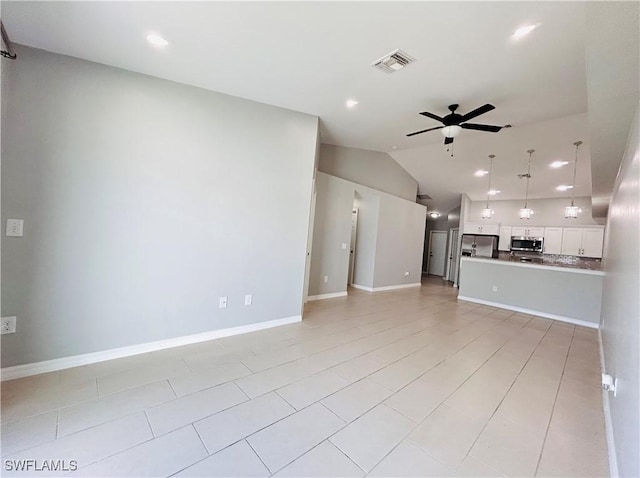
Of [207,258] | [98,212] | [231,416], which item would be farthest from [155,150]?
[231,416]

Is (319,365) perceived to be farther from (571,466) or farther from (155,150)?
(155,150)

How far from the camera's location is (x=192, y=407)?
72.6 inches

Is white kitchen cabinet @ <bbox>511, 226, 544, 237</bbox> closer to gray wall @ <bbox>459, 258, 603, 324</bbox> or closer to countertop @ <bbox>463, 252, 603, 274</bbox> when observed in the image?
countertop @ <bbox>463, 252, 603, 274</bbox>

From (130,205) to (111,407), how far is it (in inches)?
65.8

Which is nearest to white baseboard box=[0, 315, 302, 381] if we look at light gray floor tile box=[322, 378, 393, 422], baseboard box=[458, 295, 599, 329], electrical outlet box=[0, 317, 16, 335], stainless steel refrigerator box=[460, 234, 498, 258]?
electrical outlet box=[0, 317, 16, 335]

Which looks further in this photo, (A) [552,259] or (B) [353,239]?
(A) [552,259]

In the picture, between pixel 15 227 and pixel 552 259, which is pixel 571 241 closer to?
pixel 552 259

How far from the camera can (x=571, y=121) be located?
4082mm

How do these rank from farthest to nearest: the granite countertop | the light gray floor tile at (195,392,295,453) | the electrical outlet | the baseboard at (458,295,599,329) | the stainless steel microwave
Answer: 1. the stainless steel microwave
2. the granite countertop
3. the baseboard at (458,295,599,329)
4. the electrical outlet
5. the light gray floor tile at (195,392,295,453)

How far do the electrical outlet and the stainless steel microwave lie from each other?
31.5 ft

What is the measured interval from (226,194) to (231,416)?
216 centimetres

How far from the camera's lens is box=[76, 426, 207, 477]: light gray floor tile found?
1.34 meters

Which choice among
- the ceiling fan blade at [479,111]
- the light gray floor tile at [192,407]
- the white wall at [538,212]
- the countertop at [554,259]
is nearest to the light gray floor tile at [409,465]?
the light gray floor tile at [192,407]

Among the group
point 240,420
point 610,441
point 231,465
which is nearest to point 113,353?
point 240,420
